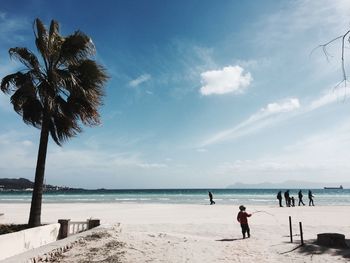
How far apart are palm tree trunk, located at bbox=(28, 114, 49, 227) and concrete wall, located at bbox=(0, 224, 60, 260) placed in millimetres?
686

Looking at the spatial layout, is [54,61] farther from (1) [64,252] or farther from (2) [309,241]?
(2) [309,241]

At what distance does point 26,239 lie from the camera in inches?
350

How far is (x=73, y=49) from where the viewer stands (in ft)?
38.6

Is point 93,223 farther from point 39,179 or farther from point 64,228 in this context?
point 39,179

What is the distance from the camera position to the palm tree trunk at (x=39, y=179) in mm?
10871

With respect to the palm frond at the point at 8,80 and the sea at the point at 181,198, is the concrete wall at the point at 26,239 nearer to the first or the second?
the palm frond at the point at 8,80

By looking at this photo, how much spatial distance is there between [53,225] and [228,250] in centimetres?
562

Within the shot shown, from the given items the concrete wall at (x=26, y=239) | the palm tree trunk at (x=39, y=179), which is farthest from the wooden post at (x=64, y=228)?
the palm tree trunk at (x=39, y=179)

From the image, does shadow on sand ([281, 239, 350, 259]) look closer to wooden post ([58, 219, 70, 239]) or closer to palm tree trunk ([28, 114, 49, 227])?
wooden post ([58, 219, 70, 239])

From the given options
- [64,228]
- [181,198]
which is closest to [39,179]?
[64,228]

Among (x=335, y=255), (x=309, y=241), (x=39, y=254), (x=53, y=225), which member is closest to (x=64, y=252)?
(x=39, y=254)

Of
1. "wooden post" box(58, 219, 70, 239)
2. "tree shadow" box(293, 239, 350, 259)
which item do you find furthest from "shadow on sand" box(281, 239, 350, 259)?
"wooden post" box(58, 219, 70, 239)

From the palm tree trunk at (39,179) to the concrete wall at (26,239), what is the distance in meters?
0.69

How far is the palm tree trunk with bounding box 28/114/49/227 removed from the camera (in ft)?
35.7
